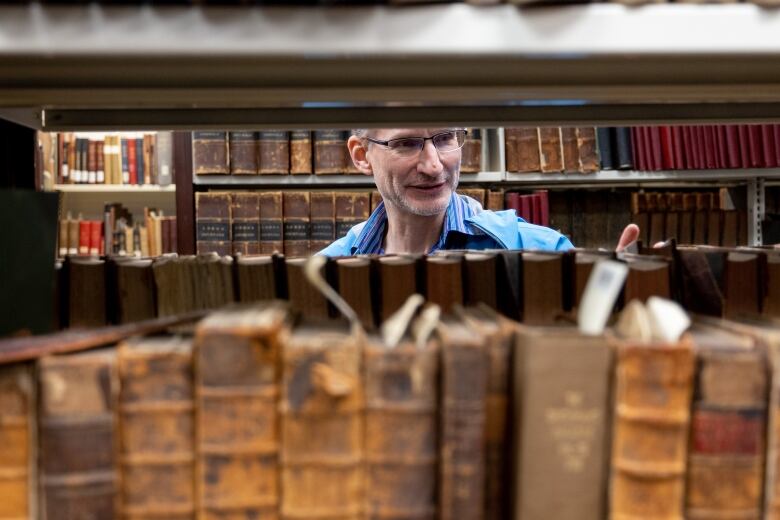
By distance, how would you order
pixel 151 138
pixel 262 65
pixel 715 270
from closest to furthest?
pixel 262 65 < pixel 715 270 < pixel 151 138

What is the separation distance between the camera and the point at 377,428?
1.88 feet

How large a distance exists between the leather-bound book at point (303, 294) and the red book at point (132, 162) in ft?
9.46

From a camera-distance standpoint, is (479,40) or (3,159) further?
(3,159)

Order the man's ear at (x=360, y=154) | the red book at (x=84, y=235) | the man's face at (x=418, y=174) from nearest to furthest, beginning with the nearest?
the man's face at (x=418, y=174), the man's ear at (x=360, y=154), the red book at (x=84, y=235)

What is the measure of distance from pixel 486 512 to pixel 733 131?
289 cm

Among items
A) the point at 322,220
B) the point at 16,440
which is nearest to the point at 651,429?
the point at 16,440

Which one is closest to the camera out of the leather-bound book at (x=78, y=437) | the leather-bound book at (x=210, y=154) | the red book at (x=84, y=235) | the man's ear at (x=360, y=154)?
the leather-bound book at (x=78, y=437)

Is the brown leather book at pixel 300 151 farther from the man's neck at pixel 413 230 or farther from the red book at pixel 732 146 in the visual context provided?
the red book at pixel 732 146

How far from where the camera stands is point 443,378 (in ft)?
1.85

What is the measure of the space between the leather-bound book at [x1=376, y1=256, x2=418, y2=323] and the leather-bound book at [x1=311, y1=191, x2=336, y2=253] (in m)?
2.18

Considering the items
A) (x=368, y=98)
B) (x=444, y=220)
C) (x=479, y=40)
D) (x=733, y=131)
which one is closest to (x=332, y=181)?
(x=444, y=220)

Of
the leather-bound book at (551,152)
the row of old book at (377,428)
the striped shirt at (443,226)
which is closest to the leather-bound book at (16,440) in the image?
the row of old book at (377,428)

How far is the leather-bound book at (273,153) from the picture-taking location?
2.92m

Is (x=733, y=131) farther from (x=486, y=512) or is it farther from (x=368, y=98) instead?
(x=486, y=512)
